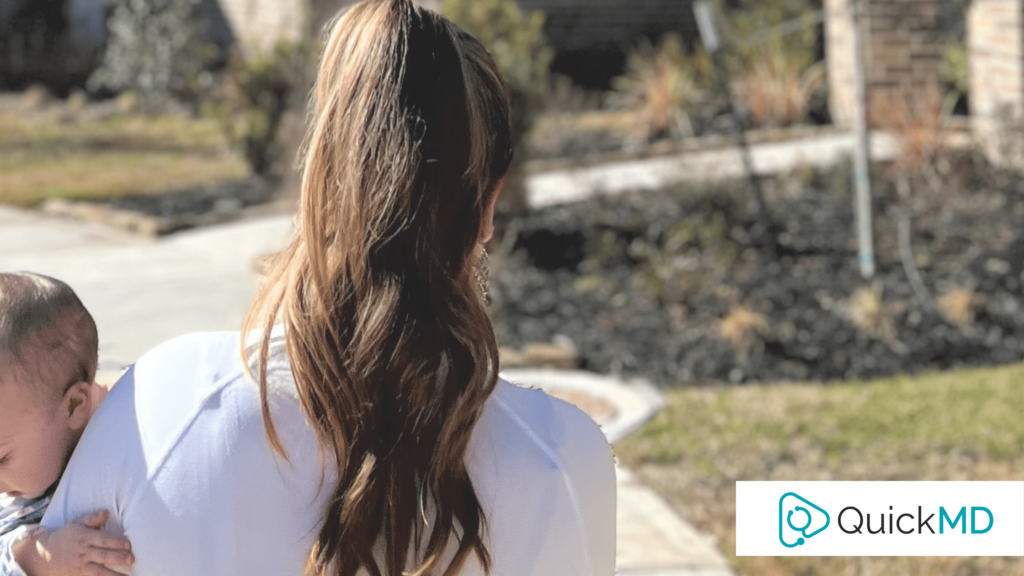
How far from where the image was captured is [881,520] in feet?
Result: 11.9

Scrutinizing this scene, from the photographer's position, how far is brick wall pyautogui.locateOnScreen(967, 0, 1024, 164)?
7633mm

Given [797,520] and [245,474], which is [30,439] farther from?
[797,520]

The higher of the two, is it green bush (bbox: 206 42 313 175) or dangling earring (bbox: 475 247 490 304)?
dangling earring (bbox: 475 247 490 304)

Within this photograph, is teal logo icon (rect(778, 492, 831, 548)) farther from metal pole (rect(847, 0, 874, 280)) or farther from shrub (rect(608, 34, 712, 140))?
shrub (rect(608, 34, 712, 140))

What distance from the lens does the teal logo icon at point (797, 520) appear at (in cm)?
367

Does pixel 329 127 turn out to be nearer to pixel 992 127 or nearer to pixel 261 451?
pixel 261 451

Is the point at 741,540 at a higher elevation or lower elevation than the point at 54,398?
lower

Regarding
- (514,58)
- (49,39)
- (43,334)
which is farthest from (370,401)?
(49,39)

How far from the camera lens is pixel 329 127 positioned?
136 cm

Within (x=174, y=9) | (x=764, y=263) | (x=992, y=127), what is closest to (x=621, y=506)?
(x=764, y=263)

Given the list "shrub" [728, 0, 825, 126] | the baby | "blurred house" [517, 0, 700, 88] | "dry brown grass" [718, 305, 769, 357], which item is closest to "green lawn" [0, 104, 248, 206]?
"blurred house" [517, 0, 700, 88]

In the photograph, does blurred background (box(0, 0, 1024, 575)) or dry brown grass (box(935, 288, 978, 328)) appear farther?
dry brown grass (box(935, 288, 978, 328))

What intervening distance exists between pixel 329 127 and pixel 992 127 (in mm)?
7455

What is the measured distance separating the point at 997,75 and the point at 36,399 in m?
7.70
